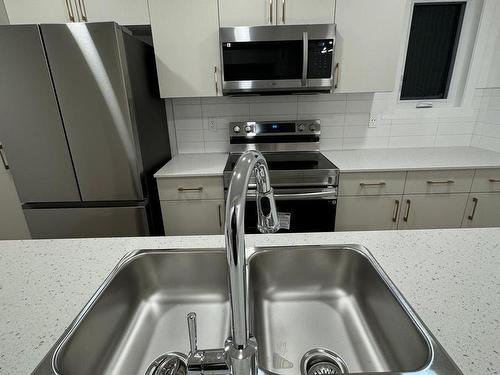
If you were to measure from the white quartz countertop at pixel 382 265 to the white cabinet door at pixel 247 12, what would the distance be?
1.51m

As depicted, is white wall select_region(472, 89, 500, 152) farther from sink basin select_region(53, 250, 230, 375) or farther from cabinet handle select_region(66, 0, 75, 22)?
cabinet handle select_region(66, 0, 75, 22)

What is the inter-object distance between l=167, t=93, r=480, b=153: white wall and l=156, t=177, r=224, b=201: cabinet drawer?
60 cm

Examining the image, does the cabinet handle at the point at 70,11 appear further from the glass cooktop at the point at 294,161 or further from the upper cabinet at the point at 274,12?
the glass cooktop at the point at 294,161

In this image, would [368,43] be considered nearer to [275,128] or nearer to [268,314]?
[275,128]

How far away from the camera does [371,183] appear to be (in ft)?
5.97

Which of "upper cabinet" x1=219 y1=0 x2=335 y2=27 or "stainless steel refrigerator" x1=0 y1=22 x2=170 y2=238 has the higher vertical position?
"upper cabinet" x1=219 y1=0 x2=335 y2=27

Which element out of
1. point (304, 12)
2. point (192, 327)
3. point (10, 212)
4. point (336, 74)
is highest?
point (304, 12)

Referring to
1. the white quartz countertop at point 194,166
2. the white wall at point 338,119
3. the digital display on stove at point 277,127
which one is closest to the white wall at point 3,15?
the white wall at point 338,119

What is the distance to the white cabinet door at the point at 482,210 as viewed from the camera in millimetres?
1839

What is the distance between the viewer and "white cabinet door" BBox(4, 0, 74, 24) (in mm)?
1703

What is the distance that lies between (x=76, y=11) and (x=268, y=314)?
2.15 metres

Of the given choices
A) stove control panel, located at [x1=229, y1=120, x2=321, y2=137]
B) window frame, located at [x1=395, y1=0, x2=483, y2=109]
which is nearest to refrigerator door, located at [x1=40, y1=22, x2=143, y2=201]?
stove control panel, located at [x1=229, y1=120, x2=321, y2=137]

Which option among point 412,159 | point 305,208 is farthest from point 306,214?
point 412,159

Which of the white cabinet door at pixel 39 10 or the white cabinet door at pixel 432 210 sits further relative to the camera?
the white cabinet door at pixel 432 210
